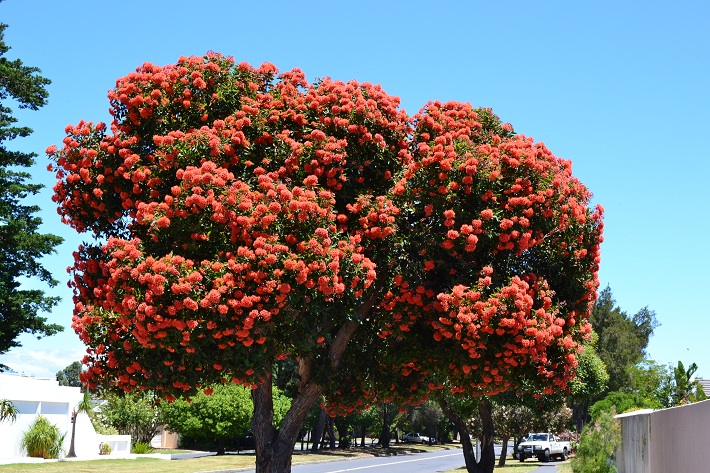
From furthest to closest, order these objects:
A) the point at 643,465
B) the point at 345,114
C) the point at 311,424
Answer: the point at 311,424 → the point at 643,465 → the point at 345,114

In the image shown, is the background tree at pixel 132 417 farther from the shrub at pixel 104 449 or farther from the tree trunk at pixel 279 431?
the tree trunk at pixel 279 431

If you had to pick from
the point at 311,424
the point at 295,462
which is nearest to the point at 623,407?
the point at 295,462

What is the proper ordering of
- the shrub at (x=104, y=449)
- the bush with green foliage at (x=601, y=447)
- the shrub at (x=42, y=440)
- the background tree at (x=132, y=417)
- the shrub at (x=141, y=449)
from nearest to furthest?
the bush with green foliage at (x=601, y=447) → the shrub at (x=42, y=440) → the shrub at (x=104, y=449) → the shrub at (x=141, y=449) → the background tree at (x=132, y=417)

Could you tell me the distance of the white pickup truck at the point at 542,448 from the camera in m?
52.2

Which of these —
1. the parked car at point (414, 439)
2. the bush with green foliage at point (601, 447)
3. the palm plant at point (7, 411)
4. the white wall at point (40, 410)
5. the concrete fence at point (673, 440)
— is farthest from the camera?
the parked car at point (414, 439)

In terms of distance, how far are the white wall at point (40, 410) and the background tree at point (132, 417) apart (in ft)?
24.8

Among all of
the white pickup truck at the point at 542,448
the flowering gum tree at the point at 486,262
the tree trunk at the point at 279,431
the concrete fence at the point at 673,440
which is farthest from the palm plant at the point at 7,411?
the white pickup truck at the point at 542,448

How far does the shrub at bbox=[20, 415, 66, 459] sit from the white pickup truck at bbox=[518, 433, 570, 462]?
2843cm

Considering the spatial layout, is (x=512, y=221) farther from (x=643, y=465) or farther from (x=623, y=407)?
(x=623, y=407)

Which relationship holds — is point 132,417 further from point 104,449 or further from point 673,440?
point 673,440

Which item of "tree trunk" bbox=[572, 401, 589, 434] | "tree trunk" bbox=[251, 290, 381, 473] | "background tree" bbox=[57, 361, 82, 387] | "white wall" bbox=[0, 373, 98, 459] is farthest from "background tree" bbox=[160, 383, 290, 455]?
"background tree" bbox=[57, 361, 82, 387]

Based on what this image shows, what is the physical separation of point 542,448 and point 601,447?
29.4m

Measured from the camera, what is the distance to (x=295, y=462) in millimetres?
43062

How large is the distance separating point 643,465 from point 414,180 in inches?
304
